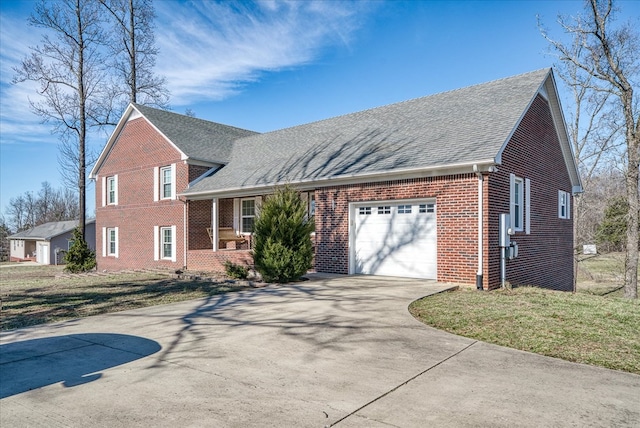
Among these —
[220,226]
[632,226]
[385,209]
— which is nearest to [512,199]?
[385,209]

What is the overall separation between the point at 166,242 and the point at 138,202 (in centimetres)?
302

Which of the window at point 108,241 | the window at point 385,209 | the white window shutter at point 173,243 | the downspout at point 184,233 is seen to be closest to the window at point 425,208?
the window at point 385,209

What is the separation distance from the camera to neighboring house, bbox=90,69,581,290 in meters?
10.5

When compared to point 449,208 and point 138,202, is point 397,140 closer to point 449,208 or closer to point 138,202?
Answer: point 449,208

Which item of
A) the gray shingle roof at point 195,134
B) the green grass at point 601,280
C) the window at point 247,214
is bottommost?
the green grass at point 601,280

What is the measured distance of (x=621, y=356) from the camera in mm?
5031

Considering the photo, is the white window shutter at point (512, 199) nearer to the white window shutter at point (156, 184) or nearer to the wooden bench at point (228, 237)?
the wooden bench at point (228, 237)

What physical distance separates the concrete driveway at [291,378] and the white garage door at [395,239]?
4.57m

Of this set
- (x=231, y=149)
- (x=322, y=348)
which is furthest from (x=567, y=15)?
(x=322, y=348)

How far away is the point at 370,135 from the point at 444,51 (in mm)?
5429

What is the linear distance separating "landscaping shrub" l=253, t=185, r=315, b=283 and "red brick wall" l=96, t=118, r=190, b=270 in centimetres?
777

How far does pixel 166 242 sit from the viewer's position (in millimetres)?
→ 19609

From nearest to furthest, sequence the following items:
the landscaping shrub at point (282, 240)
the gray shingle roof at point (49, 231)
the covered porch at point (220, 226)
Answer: the landscaping shrub at point (282, 240)
the covered porch at point (220, 226)
the gray shingle roof at point (49, 231)

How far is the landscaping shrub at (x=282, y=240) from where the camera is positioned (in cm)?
1163
